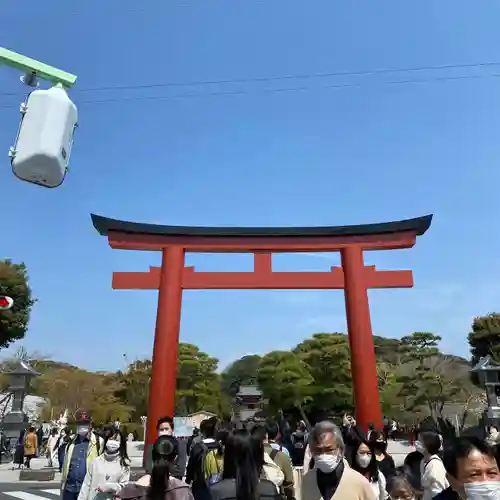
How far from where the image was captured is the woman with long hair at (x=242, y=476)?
9.09 feet

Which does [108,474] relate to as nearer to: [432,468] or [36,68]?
[432,468]

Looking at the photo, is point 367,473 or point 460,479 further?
point 367,473

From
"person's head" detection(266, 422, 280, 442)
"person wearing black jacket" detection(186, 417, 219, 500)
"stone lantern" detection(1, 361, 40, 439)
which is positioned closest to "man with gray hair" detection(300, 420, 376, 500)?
"person wearing black jacket" detection(186, 417, 219, 500)

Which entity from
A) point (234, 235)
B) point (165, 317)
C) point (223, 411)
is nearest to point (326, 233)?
point (234, 235)

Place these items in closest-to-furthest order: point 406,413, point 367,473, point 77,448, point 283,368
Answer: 1. point 367,473
2. point 77,448
3. point 406,413
4. point 283,368

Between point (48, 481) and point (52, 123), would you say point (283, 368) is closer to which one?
point (48, 481)

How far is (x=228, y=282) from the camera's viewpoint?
48.5 feet

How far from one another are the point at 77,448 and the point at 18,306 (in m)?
26.6

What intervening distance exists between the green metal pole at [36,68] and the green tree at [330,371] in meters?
33.9

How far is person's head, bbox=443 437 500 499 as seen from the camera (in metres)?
2.03

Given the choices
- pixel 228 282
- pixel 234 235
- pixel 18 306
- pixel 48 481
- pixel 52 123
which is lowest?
pixel 48 481

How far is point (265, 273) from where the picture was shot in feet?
49.0

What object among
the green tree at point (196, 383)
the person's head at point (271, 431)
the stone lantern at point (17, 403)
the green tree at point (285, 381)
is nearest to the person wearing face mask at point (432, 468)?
the person's head at point (271, 431)

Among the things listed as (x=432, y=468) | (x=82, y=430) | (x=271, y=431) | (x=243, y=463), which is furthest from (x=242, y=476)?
(x=82, y=430)
